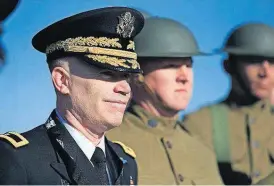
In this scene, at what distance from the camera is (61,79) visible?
1.52 meters

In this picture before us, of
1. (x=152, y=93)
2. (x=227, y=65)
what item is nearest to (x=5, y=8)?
(x=152, y=93)

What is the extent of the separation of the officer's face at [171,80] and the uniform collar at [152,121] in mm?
65

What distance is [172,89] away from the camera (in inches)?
81.1

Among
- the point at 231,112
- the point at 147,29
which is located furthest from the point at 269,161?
the point at 147,29

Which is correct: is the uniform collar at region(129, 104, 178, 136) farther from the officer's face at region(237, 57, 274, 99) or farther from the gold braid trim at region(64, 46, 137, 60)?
A: the gold braid trim at region(64, 46, 137, 60)

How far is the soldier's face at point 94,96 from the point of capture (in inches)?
58.9

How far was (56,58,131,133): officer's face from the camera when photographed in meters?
1.50

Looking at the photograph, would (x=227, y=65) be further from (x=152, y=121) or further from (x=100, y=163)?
(x=100, y=163)

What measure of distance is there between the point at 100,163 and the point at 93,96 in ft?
0.61

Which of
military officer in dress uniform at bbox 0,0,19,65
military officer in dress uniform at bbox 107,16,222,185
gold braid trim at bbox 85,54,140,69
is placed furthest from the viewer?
military officer in dress uniform at bbox 107,16,222,185

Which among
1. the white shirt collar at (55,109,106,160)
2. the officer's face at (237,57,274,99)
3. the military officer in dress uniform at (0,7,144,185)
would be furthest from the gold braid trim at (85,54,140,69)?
the officer's face at (237,57,274,99)

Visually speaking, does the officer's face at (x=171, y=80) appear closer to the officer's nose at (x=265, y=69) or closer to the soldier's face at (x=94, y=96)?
the officer's nose at (x=265, y=69)

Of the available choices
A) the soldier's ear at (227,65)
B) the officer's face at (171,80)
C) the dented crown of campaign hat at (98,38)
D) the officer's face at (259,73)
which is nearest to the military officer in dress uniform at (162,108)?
the officer's face at (171,80)

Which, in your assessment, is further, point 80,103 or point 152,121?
point 152,121
